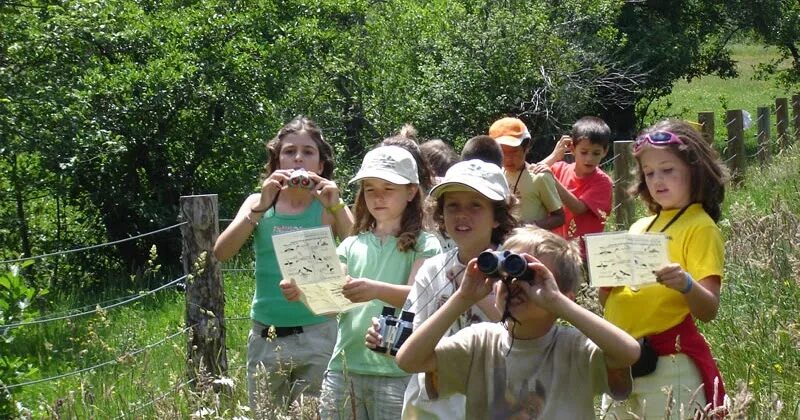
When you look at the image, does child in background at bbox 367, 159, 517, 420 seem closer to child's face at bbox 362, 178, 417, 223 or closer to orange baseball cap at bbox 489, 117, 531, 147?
child's face at bbox 362, 178, 417, 223

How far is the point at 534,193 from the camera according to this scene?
22.3 ft

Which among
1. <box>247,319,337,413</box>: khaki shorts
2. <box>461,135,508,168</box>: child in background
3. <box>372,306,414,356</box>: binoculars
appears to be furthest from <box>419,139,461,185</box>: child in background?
<box>372,306,414,356</box>: binoculars

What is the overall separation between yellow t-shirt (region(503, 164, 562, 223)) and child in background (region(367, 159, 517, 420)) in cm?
284

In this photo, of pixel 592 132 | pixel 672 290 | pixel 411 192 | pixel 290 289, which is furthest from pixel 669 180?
pixel 592 132

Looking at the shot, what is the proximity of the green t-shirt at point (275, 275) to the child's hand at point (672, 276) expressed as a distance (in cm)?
185

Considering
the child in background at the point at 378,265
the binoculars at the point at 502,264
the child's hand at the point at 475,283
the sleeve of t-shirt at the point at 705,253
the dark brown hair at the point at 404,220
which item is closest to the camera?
the binoculars at the point at 502,264

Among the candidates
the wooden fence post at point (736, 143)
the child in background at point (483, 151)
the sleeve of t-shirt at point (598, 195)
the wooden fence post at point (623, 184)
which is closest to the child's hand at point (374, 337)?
the child in background at point (483, 151)

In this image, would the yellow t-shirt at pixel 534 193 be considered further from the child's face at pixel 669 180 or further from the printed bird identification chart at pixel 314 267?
the printed bird identification chart at pixel 314 267

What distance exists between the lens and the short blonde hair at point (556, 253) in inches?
124

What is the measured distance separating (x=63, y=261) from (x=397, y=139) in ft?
28.4

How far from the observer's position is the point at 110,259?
1338 cm

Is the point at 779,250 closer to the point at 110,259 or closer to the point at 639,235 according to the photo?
the point at 639,235

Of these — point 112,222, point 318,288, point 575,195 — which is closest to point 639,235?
point 318,288

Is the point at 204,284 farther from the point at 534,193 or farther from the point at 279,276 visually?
the point at 534,193
